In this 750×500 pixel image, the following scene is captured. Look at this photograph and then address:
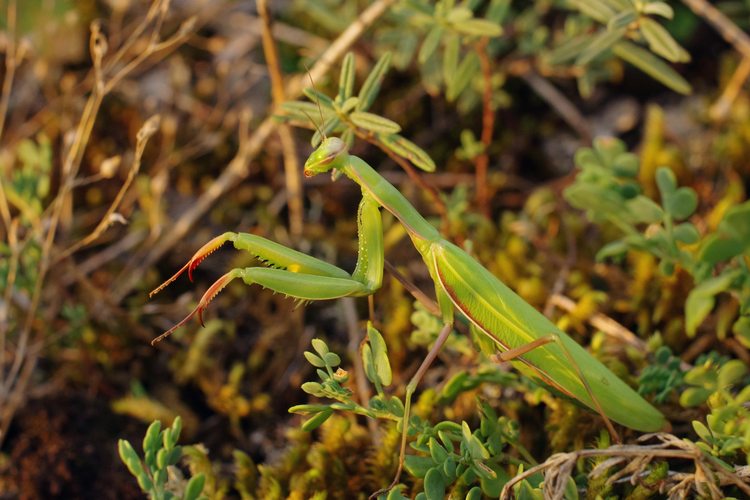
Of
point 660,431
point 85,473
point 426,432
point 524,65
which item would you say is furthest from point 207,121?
point 660,431

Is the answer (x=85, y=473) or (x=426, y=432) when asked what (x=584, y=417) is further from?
(x=85, y=473)

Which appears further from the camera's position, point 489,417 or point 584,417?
point 584,417

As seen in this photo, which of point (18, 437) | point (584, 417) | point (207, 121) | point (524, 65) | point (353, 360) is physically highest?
point (524, 65)

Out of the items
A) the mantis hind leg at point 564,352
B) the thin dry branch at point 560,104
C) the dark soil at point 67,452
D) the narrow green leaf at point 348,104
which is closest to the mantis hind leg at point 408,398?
the mantis hind leg at point 564,352

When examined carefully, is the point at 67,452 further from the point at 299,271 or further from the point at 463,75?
the point at 463,75

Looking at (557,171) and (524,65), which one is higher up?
(524,65)

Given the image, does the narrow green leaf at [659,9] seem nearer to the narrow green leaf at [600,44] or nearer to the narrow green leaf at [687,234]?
the narrow green leaf at [600,44]

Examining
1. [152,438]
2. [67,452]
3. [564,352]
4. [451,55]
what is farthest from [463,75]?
[67,452]
